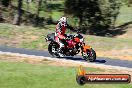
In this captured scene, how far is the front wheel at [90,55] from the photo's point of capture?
2173cm

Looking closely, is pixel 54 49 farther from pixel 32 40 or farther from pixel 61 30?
pixel 32 40

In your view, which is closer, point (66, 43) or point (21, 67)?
point (21, 67)

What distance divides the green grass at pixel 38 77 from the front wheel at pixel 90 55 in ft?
8.23

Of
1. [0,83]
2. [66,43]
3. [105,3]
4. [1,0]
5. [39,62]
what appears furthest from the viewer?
[1,0]

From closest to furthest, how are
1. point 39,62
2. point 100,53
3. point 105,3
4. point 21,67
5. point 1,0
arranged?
point 21,67, point 39,62, point 100,53, point 105,3, point 1,0

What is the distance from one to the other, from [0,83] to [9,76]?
3.02ft

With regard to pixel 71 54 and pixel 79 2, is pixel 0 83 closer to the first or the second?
pixel 71 54

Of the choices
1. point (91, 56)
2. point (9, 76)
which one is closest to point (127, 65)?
point (91, 56)

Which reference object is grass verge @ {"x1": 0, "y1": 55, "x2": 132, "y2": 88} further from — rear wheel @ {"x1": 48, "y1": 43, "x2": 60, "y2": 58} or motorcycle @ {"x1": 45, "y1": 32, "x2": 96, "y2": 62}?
rear wheel @ {"x1": 48, "y1": 43, "x2": 60, "y2": 58}

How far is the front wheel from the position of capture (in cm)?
2173

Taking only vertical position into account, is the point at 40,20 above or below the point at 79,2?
below

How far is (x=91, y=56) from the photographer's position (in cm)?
2180

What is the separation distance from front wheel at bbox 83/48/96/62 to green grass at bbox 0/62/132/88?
2.51 m

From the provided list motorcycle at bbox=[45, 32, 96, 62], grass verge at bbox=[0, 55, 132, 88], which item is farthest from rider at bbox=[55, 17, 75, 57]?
grass verge at bbox=[0, 55, 132, 88]
